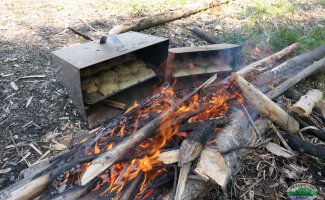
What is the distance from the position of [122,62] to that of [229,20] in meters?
4.16

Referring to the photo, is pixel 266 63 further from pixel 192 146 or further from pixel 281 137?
pixel 192 146

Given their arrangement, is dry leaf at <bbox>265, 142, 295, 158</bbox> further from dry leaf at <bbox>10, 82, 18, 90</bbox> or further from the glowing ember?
dry leaf at <bbox>10, 82, 18, 90</bbox>

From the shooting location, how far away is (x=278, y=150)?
3469mm

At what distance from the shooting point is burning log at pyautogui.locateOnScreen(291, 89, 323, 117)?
12.3 ft

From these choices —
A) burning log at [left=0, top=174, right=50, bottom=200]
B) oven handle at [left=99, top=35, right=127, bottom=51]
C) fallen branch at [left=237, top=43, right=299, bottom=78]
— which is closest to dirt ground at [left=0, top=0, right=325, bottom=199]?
fallen branch at [left=237, top=43, right=299, bottom=78]

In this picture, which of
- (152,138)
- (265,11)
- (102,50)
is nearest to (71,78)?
(102,50)

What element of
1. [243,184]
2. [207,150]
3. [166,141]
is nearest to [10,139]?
[166,141]

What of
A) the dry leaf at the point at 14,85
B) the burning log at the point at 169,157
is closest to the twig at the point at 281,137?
the burning log at the point at 169,157

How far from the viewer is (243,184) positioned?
317 cm

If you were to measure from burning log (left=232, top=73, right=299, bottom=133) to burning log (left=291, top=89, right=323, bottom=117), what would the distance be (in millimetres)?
203

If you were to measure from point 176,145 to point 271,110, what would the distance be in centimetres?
144

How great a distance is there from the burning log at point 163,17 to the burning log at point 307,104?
395 centimetres

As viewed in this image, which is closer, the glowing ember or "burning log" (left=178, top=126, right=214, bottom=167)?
"burning log" (left=178, top=126, right=214, bottom=167)

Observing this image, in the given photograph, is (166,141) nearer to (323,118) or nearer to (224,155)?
(224,155)
